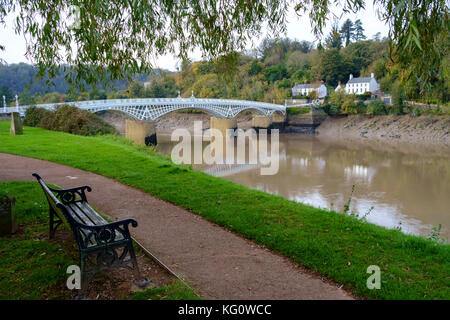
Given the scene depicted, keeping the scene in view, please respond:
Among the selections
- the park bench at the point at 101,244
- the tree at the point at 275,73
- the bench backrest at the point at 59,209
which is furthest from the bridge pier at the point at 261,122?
the park bench at the point at 101,244

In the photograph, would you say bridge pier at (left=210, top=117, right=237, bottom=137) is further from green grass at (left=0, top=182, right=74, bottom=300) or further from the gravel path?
green grass at (left=0, top=182, right=74, bottom=300)

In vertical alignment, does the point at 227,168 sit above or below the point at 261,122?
below

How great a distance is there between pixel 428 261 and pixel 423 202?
838cm

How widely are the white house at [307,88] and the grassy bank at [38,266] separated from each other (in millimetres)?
49371

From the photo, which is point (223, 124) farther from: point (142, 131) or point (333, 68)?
point (333, 68)

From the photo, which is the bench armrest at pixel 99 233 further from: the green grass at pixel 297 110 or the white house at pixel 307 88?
the white house at pixel 307 88

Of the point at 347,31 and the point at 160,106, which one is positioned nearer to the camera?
the point at 160,106

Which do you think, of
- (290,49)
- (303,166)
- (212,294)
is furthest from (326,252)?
(290,49)

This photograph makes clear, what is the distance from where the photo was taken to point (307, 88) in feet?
173

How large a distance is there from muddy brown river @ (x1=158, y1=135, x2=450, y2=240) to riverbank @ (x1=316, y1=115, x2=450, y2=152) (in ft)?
28.9

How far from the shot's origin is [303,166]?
1861 centimetres

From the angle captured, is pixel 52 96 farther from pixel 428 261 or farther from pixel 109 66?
pixel 428 261

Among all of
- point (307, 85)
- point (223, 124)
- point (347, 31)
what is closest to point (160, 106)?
point (223, 124)

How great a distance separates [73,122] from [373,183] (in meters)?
16.5
